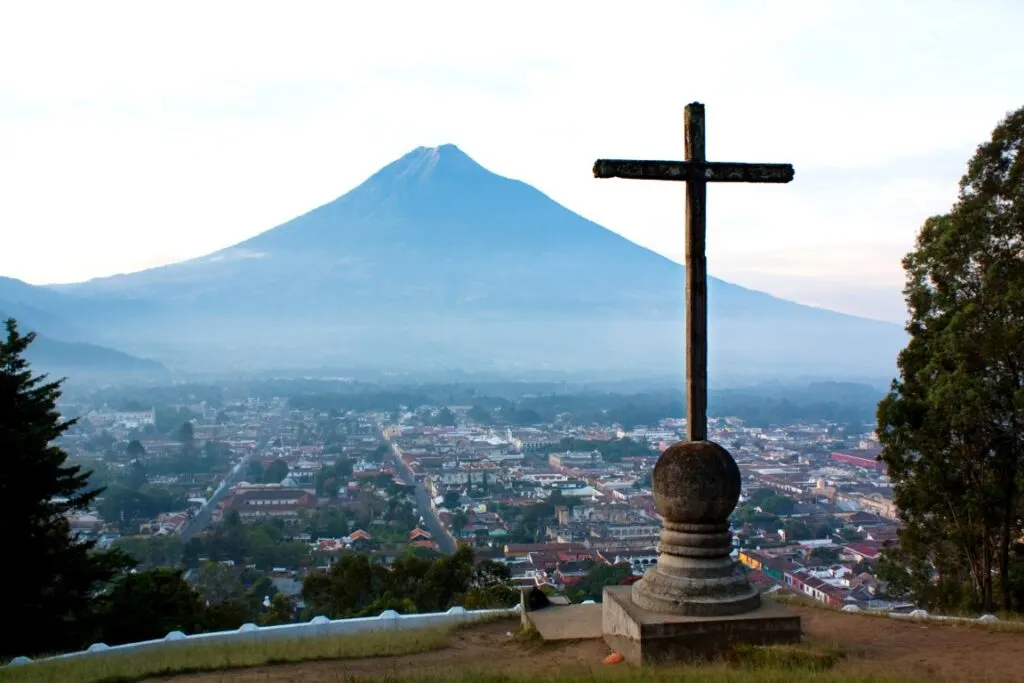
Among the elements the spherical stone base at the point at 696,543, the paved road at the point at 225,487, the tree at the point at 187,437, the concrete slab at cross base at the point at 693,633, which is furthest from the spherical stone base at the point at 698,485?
the tree at the point at 187,437

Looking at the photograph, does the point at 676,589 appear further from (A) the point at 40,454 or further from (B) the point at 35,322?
(B) the point at 35,322

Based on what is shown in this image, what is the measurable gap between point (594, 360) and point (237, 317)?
199ft

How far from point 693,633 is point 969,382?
5571 millimetres

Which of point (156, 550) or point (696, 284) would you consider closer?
point (696, 284)

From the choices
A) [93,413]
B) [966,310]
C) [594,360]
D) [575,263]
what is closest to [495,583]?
[966,310]

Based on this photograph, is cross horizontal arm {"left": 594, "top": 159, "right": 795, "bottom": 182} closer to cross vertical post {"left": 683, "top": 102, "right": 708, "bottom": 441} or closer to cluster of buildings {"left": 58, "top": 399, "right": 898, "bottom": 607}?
cross vertical post {"left": 683, "top": 102, "right": 708, "bottom": 441}

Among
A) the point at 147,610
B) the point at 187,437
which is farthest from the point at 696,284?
the point at 187,437

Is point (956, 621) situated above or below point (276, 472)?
above

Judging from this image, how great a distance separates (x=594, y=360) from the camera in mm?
146000

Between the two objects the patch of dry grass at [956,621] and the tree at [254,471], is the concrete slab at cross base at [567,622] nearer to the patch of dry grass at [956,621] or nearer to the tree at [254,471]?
the patch of dry grass at [956,621]

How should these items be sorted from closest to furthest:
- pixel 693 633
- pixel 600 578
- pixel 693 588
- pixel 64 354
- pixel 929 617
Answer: pixel 693 633, pixel 693 588, pixel 929 617, pixel 600 578, pixel 64 354

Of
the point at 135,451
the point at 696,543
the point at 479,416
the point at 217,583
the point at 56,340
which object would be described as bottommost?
the point at 217,583

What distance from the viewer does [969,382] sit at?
9938mm

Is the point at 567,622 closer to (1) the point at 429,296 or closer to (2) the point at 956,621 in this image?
(2) the point at 956,621
